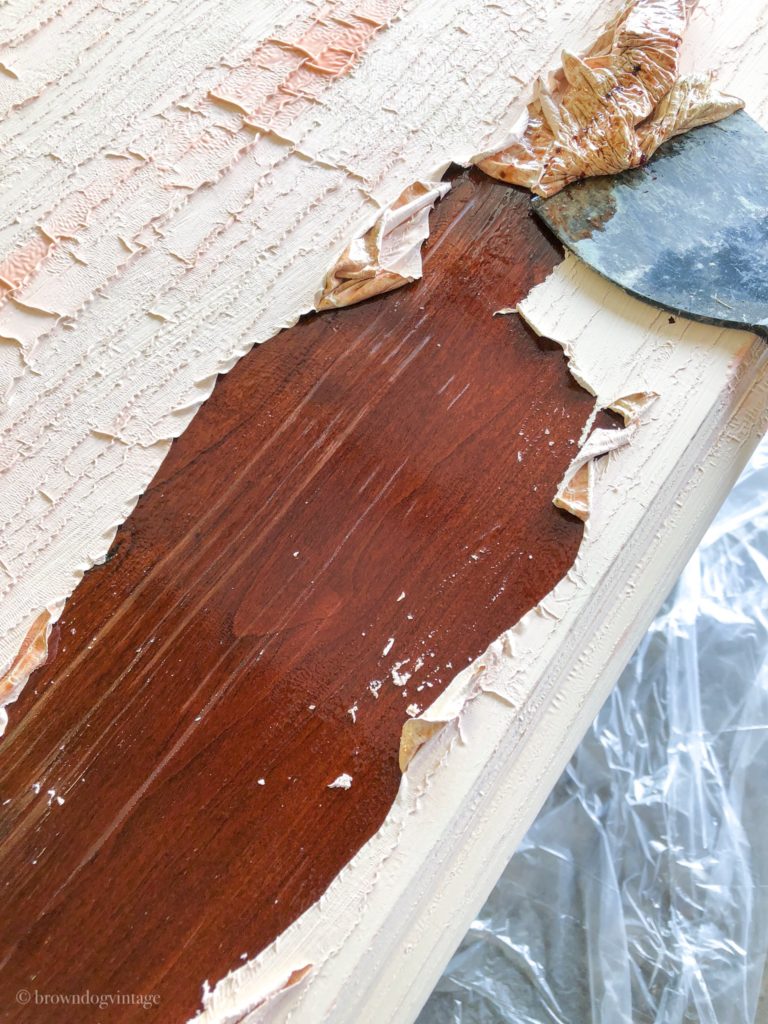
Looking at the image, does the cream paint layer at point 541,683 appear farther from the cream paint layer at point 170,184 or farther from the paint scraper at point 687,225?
the cream paint layer at point 170,184

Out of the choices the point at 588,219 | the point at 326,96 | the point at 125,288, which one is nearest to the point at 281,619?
the point at 125,288

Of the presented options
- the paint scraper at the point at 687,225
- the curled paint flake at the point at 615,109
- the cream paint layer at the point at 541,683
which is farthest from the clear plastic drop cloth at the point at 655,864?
the curled paint flake at the point at 615,109

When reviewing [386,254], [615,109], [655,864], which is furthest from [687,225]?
[655,864]

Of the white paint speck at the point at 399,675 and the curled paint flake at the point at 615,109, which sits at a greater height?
the curled paint flake at the point at 615,109

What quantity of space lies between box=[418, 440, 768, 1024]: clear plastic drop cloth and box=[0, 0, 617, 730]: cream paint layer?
751 millimetres

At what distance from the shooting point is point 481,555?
87cm

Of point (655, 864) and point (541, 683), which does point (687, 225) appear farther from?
point (655, 864)

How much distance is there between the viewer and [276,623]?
0.83m

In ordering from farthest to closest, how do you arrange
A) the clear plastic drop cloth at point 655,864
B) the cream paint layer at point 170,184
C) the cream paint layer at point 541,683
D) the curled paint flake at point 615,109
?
the clear plastic drop cloth at point 655,864, the curled paint flake at point 615,109, the cream paint layer at point 170,184, the cream paint layer at point 541,683

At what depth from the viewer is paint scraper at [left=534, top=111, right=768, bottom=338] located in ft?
3.25

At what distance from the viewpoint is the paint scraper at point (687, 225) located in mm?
991

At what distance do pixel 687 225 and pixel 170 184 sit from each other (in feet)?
1.97

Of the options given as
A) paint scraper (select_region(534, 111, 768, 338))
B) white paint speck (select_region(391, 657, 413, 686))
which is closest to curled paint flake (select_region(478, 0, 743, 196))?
paint scraper (select_region(534, 111, 768, 338))

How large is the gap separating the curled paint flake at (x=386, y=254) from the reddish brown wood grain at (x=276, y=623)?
0.02 metres
